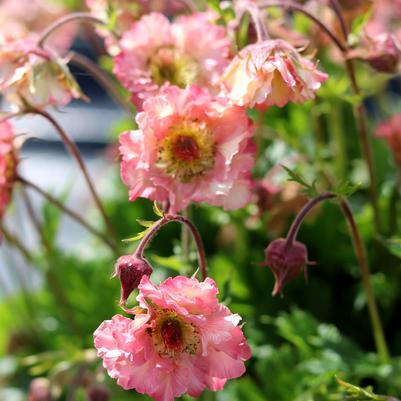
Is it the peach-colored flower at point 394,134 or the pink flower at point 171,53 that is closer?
the pink flower at point 171,53

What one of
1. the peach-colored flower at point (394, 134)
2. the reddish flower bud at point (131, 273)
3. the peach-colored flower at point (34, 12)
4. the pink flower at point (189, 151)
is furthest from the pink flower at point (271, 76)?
the peach-colored flower at point (34, 12)

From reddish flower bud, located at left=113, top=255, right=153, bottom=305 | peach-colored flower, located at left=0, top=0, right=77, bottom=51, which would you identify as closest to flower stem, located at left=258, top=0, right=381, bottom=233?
reddish flower bud, located at left=113, top=255, right=153, bottom=305

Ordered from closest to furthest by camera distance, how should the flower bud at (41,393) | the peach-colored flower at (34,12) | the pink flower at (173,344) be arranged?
the pink flower at (173,344), the flower bud at (41,393), the peach-colored flower at (34,12)

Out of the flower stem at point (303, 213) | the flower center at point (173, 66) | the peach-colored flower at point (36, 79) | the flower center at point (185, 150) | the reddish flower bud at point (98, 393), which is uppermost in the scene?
the peach-colored flower at point (36, 79)

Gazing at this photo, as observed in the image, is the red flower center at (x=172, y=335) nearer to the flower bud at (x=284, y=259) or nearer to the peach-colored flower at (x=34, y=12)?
the flower bud at (x=284, y=259)

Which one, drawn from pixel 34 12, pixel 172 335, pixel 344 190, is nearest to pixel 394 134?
pixel 344 190

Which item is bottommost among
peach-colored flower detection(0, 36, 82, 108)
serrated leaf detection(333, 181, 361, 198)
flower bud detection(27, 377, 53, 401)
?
flower bud detection(27, 377, 53, 401)

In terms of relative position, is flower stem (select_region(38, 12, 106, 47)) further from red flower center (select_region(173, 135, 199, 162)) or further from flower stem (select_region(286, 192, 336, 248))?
flower stem (select_region(286, 192, 336, 248))
